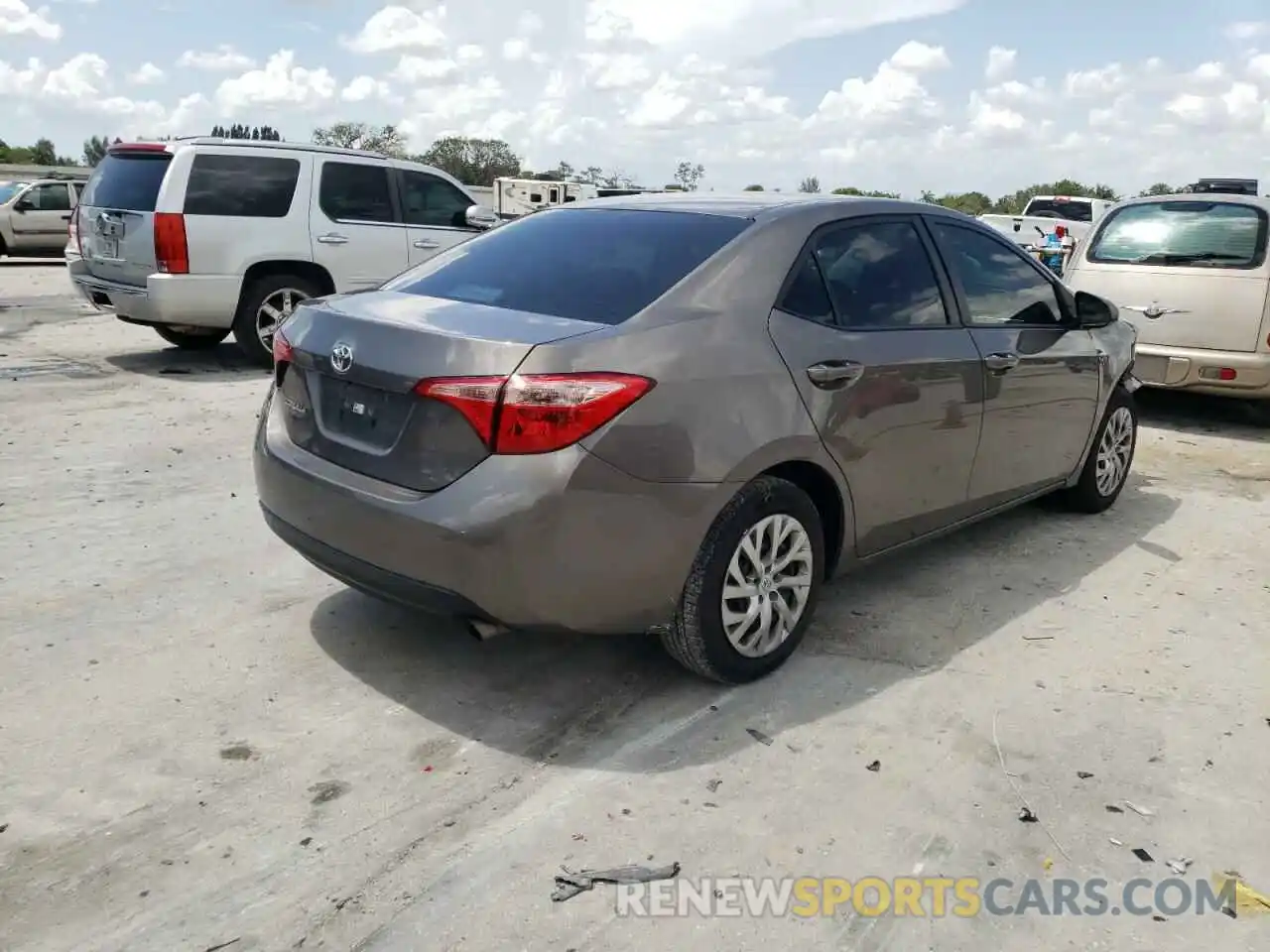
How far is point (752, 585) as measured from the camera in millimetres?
3611

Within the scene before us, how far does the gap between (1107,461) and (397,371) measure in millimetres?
4161

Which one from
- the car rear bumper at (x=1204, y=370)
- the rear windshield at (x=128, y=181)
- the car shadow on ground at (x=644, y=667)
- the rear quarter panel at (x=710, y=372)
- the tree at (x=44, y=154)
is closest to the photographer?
the rear quarter panel at (x=710, y=372)

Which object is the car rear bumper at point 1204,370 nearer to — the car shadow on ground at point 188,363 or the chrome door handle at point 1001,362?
the chrome door handle at point 1001,362

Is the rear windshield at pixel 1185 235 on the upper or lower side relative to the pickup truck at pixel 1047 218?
lower

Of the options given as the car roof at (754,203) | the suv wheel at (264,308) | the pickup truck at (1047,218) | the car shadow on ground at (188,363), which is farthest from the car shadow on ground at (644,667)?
the pickup truck at (1047,218)

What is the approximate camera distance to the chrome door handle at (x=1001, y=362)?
14.9ft

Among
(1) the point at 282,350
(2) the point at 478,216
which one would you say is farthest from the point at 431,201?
(1) the point at 282,350

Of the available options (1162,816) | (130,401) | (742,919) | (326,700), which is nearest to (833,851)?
(742,919)

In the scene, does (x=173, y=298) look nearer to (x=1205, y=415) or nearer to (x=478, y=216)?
(x=478, y=216)

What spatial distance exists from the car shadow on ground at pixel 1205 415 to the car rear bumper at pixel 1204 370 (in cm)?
42

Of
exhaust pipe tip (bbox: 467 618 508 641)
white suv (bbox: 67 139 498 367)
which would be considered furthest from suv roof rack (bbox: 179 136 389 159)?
exhaust pipe tip (bbox: 467 618 508 641)

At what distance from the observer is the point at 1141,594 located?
4.77 m

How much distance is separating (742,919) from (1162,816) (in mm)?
1314

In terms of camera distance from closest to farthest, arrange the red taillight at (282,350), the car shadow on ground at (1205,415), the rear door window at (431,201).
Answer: the red taillight at (282,350), the car shadow on ground at (1205,415), the rear door window at (431,201)
